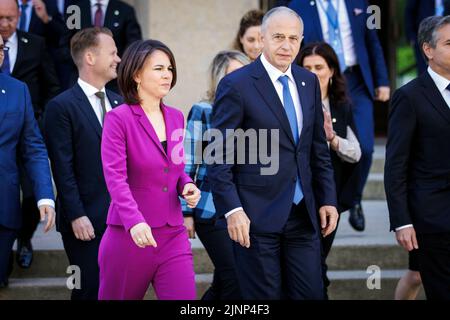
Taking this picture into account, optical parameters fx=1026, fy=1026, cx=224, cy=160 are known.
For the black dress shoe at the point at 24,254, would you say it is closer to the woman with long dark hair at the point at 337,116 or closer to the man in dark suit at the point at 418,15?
the woman with long dark hair at the point at 337,116

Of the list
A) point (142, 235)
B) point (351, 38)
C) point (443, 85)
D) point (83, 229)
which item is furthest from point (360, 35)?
point (142, 235)

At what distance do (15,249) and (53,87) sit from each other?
1.28m

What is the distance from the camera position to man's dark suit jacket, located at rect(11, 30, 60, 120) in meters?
7.38

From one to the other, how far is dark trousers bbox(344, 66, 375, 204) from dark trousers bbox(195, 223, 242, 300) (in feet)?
5.82

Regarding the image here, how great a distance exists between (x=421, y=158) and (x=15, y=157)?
2.35 meters

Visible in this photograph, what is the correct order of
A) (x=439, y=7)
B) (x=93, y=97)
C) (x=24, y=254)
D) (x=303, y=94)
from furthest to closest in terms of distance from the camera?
1. (x=439, y=7)
2. (x=24, y=254)
3. (x=93, y=97)
4. (x=303, y=94)

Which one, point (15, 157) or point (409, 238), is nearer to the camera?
point (409, 238)

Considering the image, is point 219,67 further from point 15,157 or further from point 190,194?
point 190,194

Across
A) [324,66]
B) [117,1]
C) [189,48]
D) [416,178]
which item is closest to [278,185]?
[416,178]

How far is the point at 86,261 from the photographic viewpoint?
625cm

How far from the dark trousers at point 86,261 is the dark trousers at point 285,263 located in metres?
1.13

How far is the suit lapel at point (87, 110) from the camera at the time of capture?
628cm

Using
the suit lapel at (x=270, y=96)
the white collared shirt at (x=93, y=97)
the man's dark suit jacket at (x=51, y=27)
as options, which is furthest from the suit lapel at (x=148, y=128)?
the man's dark suit jacket at (x=51, y=27)

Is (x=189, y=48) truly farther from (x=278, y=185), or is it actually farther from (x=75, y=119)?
(x=278, y=185)
